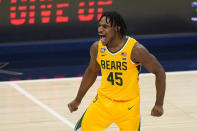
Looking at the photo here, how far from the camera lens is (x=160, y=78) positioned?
15.0 ft

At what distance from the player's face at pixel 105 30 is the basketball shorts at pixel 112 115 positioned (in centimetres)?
54

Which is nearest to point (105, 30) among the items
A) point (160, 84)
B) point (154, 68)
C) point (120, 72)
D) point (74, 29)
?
point (120, 72)

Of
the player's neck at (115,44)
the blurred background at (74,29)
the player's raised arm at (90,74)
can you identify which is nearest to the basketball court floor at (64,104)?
the blurred background at (74,29)

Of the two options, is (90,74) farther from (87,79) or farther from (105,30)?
(105,30)

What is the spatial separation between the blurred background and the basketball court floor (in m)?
1.29

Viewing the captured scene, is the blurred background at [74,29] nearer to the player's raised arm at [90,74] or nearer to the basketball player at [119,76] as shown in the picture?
the player's raised arm at [90,74]

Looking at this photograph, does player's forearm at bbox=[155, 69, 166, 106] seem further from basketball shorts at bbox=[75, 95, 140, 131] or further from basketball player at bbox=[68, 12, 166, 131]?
basketball shorts at bbox=[75, 95, 140, 131]

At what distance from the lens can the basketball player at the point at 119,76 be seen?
4.58 m

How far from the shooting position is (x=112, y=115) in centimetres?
471

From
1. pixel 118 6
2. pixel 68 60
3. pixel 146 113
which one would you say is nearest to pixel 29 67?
pixel 68 60

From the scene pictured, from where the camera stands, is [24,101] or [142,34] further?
[142,34]

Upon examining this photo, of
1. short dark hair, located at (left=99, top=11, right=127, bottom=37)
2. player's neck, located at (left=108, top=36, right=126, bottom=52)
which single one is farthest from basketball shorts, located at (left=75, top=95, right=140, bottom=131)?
short dark hair, located at (left=99, top=11, right=127, bottom=37)

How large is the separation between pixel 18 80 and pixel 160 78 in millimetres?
5147

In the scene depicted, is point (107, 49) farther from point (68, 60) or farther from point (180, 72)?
point (68, 60)
